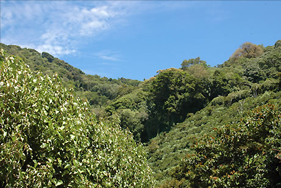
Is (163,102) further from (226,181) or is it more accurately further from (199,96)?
(226,181)

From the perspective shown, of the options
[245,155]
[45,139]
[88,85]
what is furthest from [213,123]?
[88,85]

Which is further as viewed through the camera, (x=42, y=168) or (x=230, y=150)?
(x=230, y=150)

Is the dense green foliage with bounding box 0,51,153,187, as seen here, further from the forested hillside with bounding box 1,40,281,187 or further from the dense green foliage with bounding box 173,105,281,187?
the dense green foliage with bounding box 173,105,281,187

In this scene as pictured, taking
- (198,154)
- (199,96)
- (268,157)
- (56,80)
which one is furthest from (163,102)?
(56,80)

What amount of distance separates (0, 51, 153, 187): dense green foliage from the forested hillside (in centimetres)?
111

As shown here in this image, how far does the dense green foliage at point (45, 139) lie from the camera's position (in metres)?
3.33

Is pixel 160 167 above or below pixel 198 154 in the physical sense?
below

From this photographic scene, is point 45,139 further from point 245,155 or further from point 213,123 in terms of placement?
point 213,123

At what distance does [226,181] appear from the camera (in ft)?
32.4

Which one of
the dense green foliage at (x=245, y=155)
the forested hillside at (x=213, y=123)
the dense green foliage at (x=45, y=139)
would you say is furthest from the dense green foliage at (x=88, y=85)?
the dense green foliage at (x=45, y=139)

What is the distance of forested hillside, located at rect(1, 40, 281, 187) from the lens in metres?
9.48

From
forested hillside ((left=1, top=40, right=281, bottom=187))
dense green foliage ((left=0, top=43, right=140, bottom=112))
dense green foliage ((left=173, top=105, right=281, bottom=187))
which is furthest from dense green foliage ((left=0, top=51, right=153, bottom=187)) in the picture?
dense green foliage ((left=0, top=43, right=140, bottom=112))

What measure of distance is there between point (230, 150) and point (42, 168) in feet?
28.5

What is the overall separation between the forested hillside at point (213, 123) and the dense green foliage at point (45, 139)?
111cm
